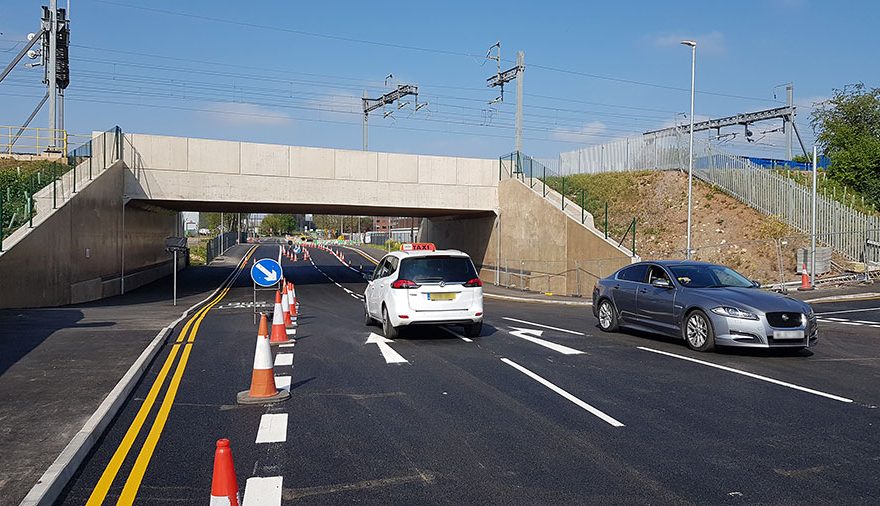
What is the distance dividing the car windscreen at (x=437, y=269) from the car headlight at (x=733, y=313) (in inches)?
174

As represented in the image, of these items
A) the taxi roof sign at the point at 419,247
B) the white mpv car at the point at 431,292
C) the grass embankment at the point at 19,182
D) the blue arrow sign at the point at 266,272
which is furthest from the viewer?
the grass embankment at the point at 19,182

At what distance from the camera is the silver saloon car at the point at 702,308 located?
11.1 m

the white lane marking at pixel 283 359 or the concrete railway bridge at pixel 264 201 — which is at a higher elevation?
the concrete railway bridge at pixel 264 201

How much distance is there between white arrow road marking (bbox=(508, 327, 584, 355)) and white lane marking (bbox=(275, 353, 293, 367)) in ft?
14.2

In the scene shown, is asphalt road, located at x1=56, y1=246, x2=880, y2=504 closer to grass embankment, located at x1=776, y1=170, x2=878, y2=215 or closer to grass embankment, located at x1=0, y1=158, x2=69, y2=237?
grass embankment, located at x1=0, y1=158, x2=69, y2=237

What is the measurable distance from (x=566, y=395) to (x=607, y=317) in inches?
254

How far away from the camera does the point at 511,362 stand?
11.1 m

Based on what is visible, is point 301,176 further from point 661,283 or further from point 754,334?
point 754,334

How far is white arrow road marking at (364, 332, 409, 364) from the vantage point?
1130 cm

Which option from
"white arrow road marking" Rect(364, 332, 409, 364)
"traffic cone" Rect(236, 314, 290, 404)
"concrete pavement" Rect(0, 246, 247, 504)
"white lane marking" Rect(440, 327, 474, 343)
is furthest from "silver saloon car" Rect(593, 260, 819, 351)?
"concrete pavement" Rect(0, 246, 247, 504)

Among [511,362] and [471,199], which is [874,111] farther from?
[511,362]

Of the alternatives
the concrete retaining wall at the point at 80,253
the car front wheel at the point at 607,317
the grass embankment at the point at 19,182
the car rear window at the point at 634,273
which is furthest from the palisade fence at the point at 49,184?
the car rear window at the point at 634,273

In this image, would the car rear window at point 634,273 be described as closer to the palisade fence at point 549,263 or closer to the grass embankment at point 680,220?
the palisade fence at point 549,263

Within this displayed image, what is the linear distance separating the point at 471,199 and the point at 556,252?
6.28 metres
